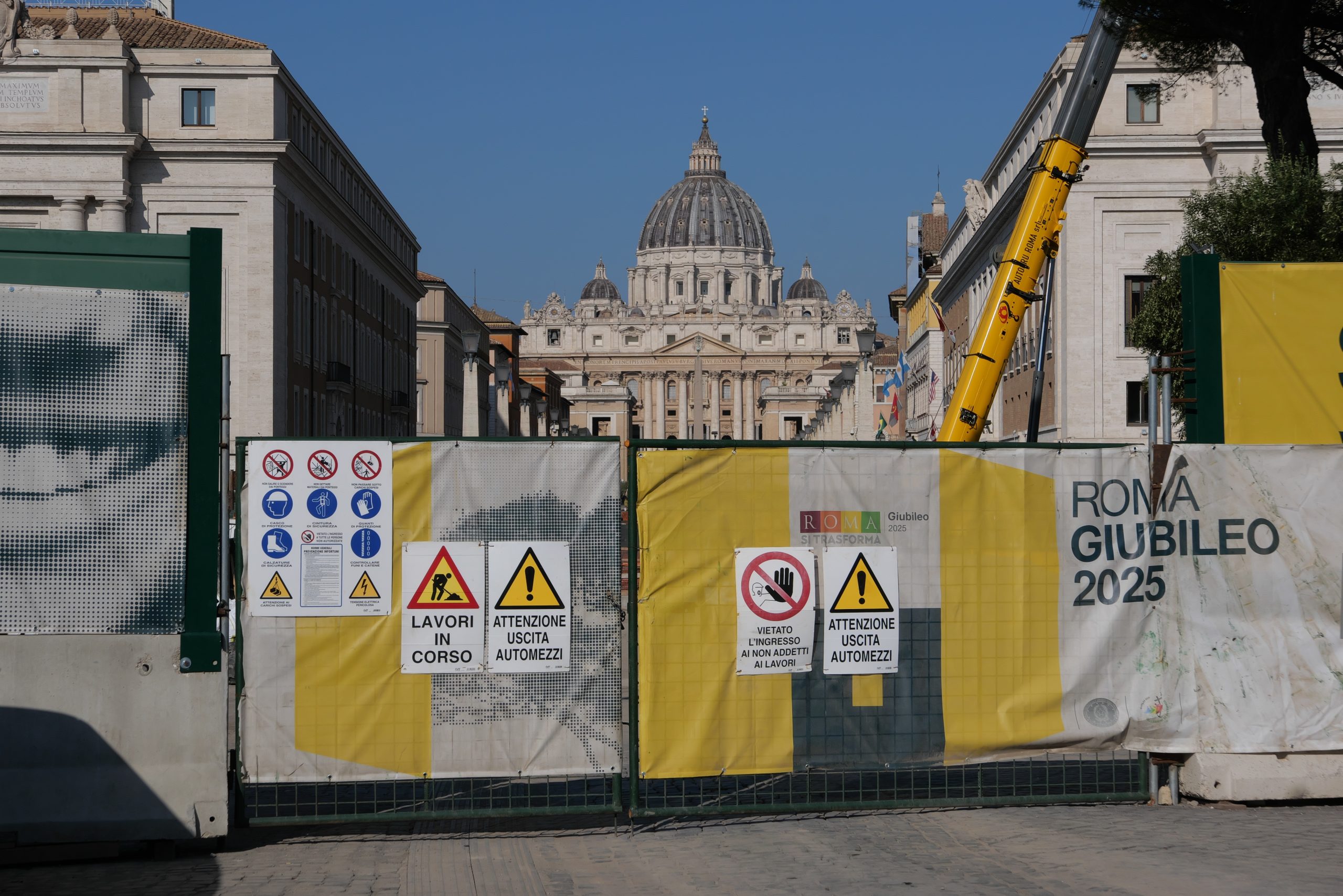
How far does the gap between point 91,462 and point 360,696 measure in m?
1.81

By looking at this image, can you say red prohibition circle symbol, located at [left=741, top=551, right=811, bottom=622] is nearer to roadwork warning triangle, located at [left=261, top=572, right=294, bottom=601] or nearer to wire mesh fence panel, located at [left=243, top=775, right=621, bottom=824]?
wire mesh fence panel, located at [left=243, top=775, right=621, bottom=824]

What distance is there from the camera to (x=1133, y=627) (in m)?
8.70

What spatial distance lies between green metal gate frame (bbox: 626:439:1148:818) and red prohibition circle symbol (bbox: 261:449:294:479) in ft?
5.88

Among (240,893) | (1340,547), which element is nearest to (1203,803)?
(1340,547)

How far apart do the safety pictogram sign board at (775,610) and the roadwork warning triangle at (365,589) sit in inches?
75.7

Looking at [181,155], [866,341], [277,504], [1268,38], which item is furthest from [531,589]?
[181,155]

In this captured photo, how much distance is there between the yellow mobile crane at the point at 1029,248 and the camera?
14.1 metres

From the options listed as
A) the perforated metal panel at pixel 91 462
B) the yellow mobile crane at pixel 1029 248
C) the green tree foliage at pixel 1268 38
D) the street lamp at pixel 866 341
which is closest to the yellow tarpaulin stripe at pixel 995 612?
the perforated metal panel at pixel 91 462

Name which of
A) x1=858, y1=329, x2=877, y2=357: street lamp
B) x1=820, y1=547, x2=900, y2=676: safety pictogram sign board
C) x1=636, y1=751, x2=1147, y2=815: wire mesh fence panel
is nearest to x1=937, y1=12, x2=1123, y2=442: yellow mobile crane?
x1=636, y1=751, x2=1147, y2=815: wire mesh fence panel

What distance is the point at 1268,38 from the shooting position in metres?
18.5

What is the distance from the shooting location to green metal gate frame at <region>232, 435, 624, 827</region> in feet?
26.2

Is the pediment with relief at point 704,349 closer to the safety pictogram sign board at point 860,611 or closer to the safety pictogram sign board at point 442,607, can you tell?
the safety pictogram sign board at point 860,611

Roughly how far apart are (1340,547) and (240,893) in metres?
6.23

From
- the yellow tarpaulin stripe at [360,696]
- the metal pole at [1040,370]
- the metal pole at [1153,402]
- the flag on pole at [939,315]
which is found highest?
the flag on pole at [939,315]
